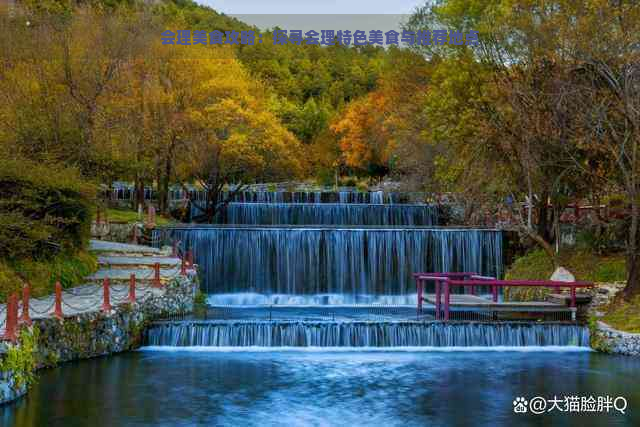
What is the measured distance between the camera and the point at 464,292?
104 ft

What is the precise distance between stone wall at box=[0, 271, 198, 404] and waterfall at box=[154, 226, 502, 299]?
8.50 metres

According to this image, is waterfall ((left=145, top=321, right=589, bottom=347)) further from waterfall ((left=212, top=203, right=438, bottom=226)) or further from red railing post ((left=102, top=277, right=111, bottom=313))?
waterfall ((left=212, top=203, right=438, bottom=226))

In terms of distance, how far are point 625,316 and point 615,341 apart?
147 centimetres

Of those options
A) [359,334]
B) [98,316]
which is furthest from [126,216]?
[359,334]

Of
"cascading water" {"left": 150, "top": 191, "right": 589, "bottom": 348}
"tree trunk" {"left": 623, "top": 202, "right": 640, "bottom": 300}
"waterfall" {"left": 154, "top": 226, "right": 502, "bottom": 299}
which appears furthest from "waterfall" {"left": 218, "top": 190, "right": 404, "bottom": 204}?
"tree trunk" {"left": 623, "top": 202, "right": 640, "bottom": 300}

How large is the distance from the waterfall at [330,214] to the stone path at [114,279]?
11291 mm

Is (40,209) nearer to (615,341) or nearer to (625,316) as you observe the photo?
(615,341)

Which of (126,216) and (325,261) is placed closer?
(325,261)

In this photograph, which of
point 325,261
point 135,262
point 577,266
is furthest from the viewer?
point 325,261

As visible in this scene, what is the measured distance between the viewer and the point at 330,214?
4359 centimetres

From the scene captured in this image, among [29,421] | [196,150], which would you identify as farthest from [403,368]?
[196,150]

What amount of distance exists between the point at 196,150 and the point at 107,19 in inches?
316

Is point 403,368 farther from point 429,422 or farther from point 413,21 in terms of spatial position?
point 413,21

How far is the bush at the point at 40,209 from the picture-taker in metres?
21.4
